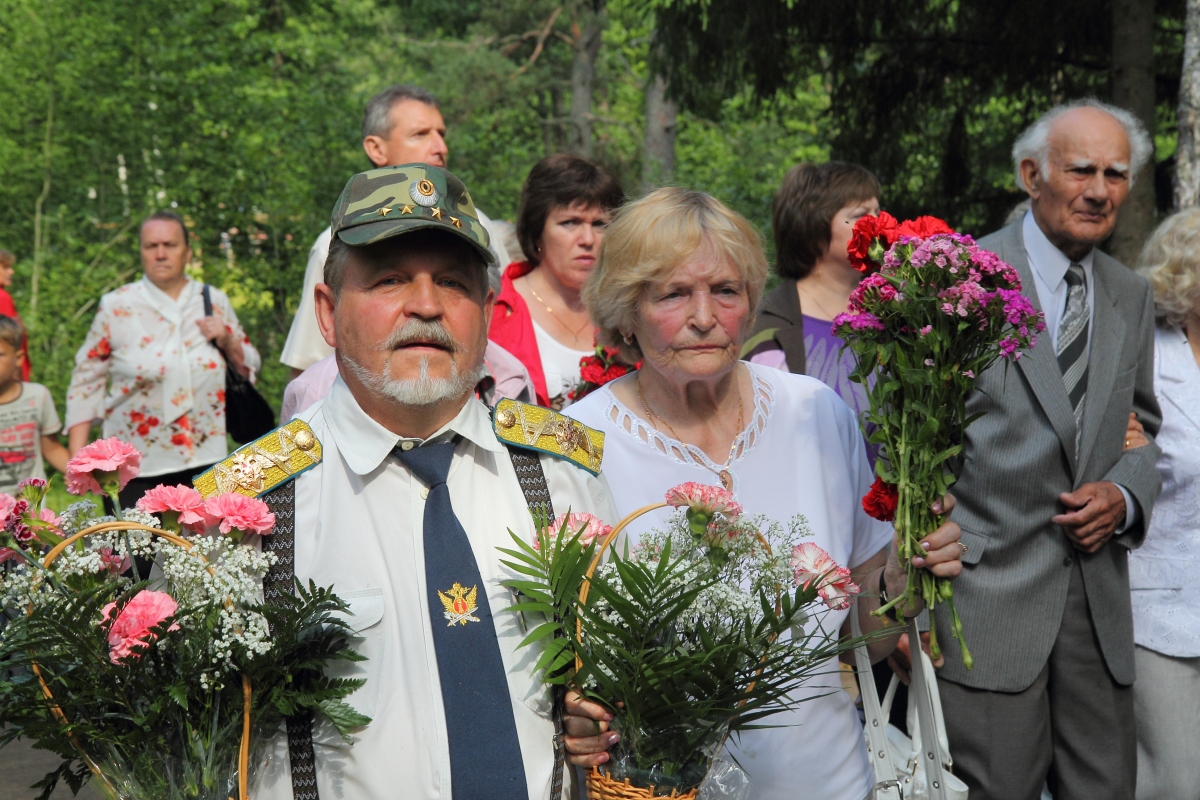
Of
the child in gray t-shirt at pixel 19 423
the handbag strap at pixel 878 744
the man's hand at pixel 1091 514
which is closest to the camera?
the handbag strap at pixel 878 744

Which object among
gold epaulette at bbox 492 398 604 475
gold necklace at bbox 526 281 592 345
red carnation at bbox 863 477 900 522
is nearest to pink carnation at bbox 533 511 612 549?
gold epaulette at bbox 492 398 604 475

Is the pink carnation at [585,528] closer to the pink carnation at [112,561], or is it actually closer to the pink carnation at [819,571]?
the pink carnation at [819,571]

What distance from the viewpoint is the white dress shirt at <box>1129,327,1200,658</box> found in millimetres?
4477

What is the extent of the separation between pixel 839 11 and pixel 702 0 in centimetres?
102

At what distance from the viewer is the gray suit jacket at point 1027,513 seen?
3.87 m

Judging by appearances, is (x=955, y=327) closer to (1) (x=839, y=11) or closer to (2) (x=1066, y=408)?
(2) (x=1066, y=408)

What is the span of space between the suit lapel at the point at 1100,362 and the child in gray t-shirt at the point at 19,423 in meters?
5.77

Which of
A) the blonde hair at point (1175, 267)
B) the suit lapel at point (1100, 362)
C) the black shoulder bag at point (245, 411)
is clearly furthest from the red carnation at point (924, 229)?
the black shoulder bag at point (245, 411)

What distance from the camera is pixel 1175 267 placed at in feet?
15.3

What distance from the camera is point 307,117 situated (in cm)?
1560

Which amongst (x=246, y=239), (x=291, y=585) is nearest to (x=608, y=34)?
(x=246, y=239)

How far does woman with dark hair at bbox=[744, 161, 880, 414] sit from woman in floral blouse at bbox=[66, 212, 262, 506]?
3628mm

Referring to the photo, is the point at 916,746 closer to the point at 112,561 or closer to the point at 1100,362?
the point at 1100,362

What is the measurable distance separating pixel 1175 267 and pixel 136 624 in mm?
4094
